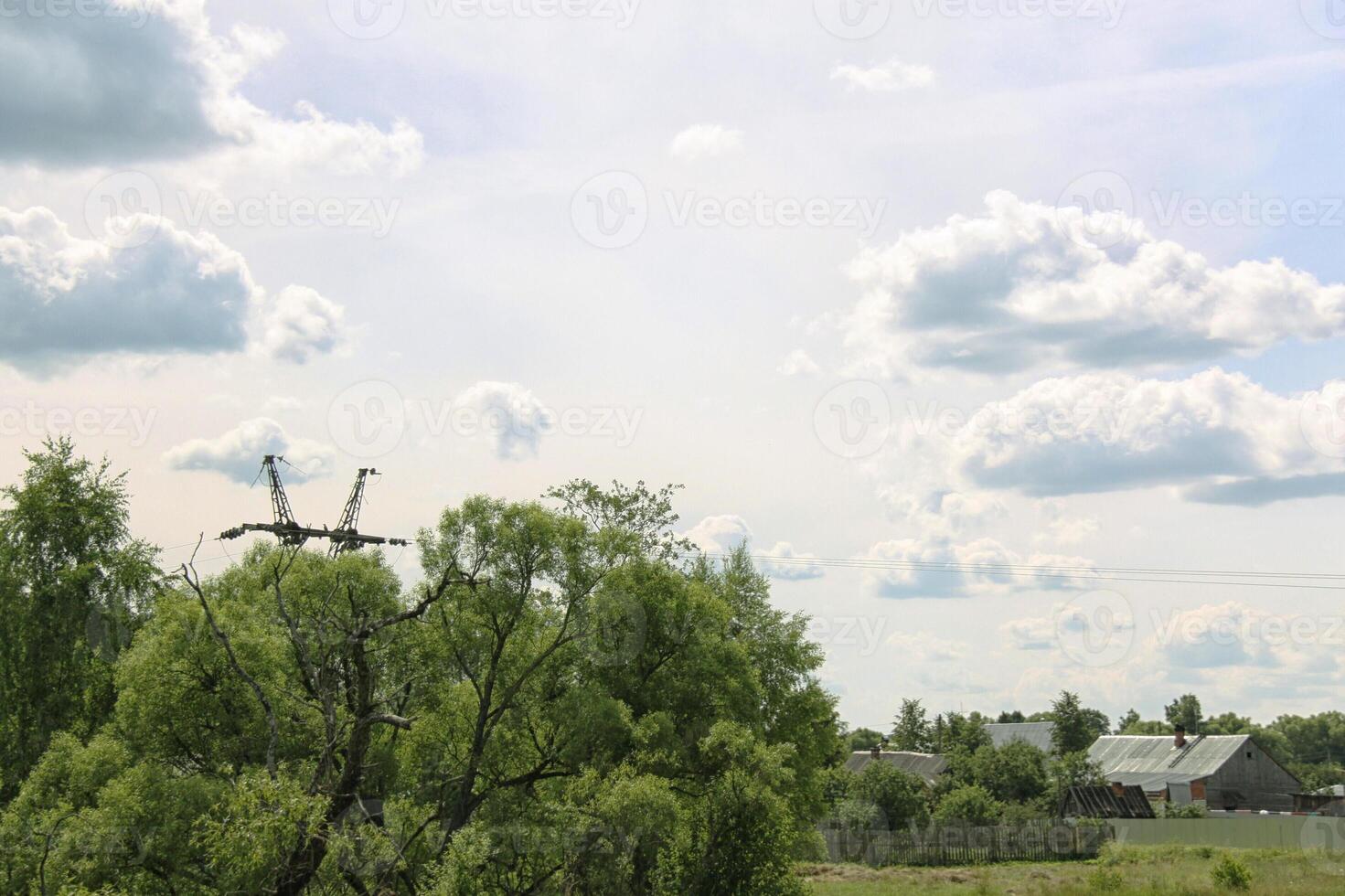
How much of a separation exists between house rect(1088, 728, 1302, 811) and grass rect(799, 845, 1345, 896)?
31.1 meters

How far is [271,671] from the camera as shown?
27.6 meters

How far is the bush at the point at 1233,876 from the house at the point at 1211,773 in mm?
46980

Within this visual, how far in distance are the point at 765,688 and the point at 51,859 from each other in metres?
21.8

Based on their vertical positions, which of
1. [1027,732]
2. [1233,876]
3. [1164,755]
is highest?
[1027,732]

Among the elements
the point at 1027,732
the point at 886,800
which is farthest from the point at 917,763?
the point at 886,800

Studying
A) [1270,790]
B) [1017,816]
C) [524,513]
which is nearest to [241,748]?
[524,513]

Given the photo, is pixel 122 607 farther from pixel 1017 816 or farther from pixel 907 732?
pixel 907 732

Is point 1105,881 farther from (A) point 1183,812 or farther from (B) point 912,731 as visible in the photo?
(B) point 912,731

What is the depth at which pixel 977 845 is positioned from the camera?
62.2 metres

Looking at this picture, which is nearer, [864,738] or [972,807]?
[972,807]

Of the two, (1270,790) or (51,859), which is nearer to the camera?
(51,859)

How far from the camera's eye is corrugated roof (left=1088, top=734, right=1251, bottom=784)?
285 feet

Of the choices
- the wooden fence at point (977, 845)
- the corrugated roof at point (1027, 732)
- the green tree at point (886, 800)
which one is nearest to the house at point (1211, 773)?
the green tree at point (886, 800)

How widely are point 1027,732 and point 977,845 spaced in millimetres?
61158
